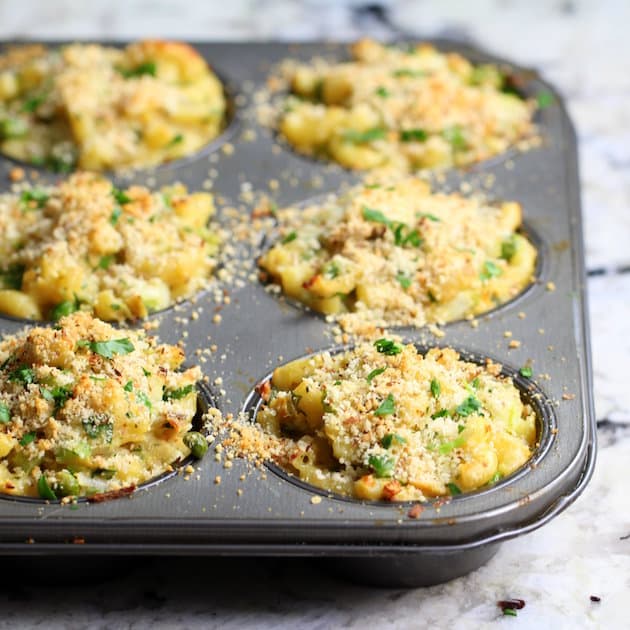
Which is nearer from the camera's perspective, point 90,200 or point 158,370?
point 158,370

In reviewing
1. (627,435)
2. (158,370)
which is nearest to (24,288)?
(158,370)

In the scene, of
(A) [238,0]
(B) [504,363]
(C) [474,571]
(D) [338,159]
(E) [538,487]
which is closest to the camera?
(E) [538,487]

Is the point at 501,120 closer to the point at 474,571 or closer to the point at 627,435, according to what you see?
the point at 627,435

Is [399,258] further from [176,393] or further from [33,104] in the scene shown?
[33,104]

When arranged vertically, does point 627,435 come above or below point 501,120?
below

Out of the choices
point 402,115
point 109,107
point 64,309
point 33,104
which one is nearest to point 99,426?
point 64,309

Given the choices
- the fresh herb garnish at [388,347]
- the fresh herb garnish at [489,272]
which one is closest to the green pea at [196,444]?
the fresh herb garnish at [388,347]
